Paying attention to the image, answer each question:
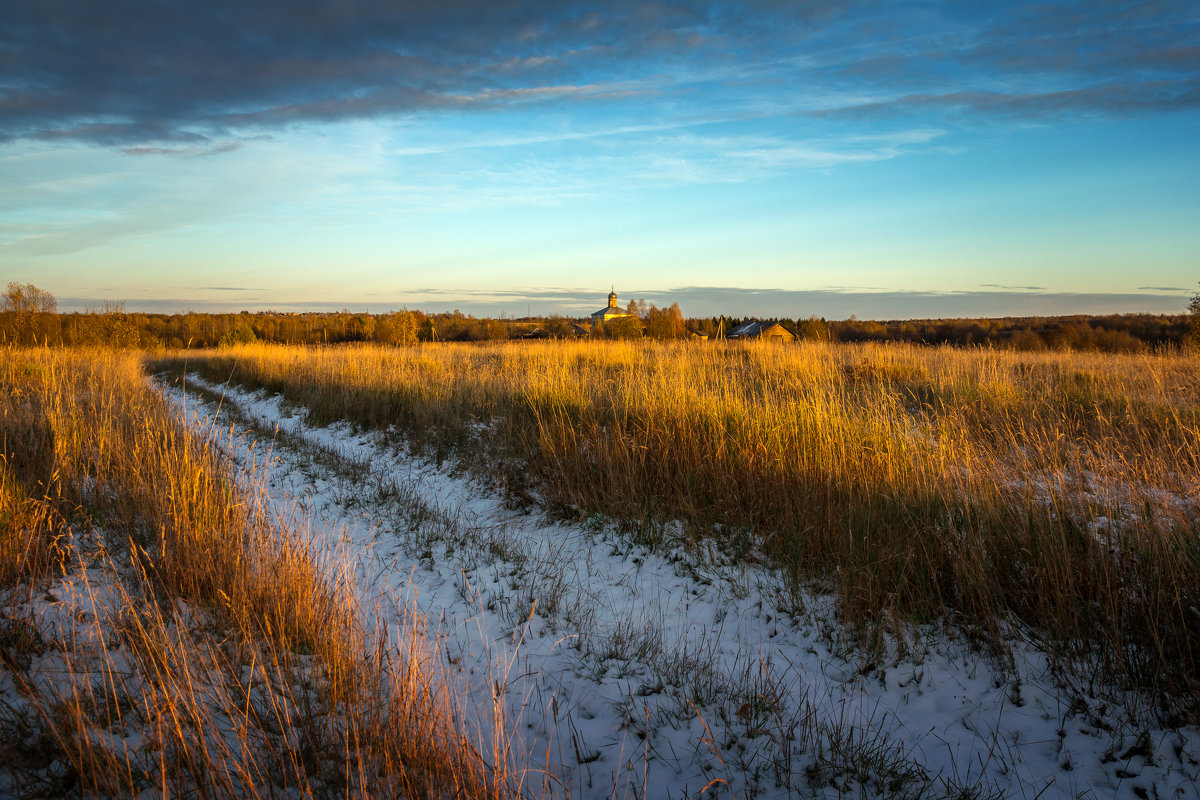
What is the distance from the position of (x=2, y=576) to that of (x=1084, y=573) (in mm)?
5804

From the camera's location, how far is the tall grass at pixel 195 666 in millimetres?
1859

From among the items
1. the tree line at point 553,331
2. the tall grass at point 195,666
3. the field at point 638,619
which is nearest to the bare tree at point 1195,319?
the tree line at point 553,331

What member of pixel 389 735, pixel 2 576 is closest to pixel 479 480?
pixel 2 576

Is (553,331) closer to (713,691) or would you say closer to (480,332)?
(480,332)

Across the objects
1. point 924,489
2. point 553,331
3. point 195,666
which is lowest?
point 195,666

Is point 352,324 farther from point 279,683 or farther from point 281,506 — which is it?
point 279,683

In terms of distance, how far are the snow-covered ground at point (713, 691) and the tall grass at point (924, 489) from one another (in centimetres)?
25

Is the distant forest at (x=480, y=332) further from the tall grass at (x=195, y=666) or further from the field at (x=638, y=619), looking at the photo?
the tall grass at (x=195, y=666)

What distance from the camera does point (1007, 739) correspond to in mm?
2342

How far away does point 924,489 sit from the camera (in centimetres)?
389

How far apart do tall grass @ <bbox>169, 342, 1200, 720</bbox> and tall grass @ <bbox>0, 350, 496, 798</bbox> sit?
7.72ft

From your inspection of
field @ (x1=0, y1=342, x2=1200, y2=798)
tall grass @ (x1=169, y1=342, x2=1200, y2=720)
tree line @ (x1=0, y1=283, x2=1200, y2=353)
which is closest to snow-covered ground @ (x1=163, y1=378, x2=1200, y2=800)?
field @ (x1=0, y1=342, x2=1200, y2=798)

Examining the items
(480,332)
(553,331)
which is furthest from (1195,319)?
(480,332)

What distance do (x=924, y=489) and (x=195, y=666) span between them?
4.33 m
